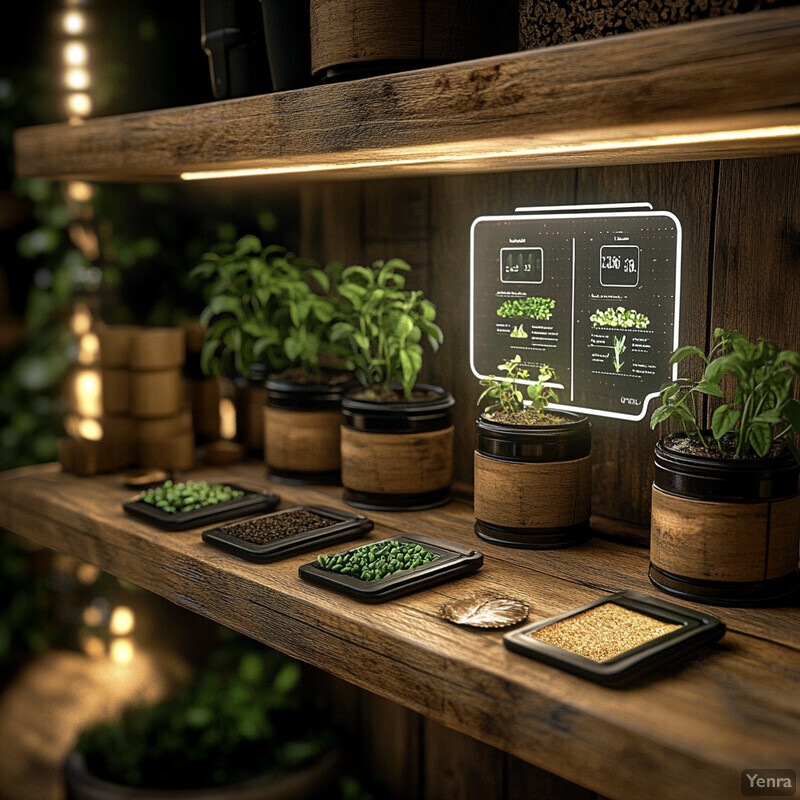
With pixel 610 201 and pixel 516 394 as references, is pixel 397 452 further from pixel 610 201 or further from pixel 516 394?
pixel 610 201

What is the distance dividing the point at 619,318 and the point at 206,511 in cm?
78

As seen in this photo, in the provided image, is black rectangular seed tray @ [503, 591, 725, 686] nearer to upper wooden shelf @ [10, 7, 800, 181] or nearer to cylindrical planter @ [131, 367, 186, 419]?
upper wooden shelf @ [10, 7, 800, 181]

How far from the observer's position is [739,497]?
117cm

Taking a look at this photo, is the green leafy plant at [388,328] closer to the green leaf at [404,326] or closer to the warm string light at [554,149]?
the green leaf at [404,326]

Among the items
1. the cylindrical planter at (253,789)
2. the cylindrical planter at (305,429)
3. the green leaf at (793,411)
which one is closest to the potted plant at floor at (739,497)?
the green leaf at (793,411)

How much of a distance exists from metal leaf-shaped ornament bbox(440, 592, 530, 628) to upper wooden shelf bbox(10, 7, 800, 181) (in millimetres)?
591

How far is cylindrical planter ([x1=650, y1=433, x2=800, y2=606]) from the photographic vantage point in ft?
3.84

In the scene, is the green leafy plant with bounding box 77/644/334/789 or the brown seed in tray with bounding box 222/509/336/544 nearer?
the brown seed in tray with bounding box 222/509/336/544

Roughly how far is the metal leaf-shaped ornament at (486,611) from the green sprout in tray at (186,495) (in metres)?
0.60

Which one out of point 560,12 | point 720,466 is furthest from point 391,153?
point 720,466

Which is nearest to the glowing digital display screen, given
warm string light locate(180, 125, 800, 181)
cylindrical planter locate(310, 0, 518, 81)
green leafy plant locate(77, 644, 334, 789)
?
warm string light locate(180, 125, 800, 181)

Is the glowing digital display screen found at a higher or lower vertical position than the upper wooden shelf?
lower

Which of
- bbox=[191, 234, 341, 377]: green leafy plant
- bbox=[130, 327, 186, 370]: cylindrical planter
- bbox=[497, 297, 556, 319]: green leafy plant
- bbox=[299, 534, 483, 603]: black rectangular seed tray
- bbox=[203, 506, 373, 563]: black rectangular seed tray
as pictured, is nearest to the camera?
bbox=[299, 534, 483, 603]: black rectangular seed tray

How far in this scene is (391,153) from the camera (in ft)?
4.19
